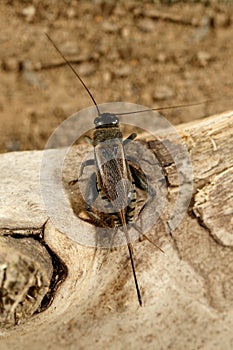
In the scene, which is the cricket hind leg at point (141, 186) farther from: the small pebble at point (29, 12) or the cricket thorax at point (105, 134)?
the small pebble at point (29, 12)

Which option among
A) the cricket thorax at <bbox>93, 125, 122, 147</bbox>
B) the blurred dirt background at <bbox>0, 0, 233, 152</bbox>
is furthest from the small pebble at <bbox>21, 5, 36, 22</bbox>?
the cricket thorax at <bbox>93, 125, 122, 147</bbox>

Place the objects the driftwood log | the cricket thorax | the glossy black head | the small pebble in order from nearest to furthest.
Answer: the driftwood log, the cricket thorax, the glossy black head, the small pebble

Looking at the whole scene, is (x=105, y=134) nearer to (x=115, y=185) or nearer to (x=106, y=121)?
(x=106, y=121)

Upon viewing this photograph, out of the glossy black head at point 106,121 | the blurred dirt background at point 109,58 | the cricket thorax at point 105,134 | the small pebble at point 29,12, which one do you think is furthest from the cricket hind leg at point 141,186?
the small pebble at point 29,12

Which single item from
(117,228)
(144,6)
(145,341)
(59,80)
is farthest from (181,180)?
(144,6)

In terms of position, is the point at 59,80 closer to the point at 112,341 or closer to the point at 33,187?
the point at 33,187

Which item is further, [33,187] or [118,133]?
[118,133]

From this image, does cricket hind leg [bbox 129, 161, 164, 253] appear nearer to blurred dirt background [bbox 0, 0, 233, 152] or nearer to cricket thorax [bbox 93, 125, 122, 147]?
cricket thorax [bbox 93, 125, 122, 147]
